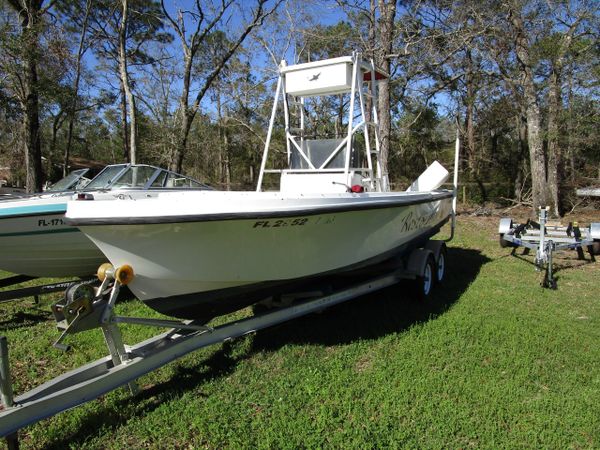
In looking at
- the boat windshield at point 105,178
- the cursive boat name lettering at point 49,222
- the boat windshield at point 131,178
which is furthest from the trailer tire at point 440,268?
the boat windshield at point 105,178

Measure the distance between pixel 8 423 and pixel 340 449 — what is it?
1.82 m

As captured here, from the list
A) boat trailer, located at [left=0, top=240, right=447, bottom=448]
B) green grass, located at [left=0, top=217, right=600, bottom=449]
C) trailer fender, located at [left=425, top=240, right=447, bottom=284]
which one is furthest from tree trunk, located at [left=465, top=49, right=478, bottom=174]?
boat trailer, located at [left=0, top=240, right=447, bottom=448]

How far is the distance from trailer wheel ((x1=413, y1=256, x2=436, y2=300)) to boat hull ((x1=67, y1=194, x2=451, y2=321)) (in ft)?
3.93

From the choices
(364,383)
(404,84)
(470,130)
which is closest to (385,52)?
(404,84)

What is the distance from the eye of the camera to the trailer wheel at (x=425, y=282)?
5.11 m

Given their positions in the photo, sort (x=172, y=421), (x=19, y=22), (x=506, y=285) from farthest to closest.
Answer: (x=19, y=22) < (x=506, y=285) < (x=172, y=421)

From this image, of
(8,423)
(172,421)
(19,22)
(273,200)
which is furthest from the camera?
(19,22)

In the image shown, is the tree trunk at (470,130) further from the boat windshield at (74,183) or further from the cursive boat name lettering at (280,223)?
the cursive boat name lettering at (280,223)

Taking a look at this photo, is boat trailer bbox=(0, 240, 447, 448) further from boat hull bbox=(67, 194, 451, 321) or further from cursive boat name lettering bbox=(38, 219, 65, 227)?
cursive boat name lettering bbox=(38, 219, 65, 227)

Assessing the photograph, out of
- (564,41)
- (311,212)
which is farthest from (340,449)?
(564,41)

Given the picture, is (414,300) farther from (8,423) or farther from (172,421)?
(8,423)

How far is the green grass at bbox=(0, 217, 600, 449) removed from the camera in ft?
8.81

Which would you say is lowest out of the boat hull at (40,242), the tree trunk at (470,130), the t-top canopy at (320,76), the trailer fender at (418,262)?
the trailer fender at (418,262)

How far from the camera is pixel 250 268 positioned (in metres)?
3.38
